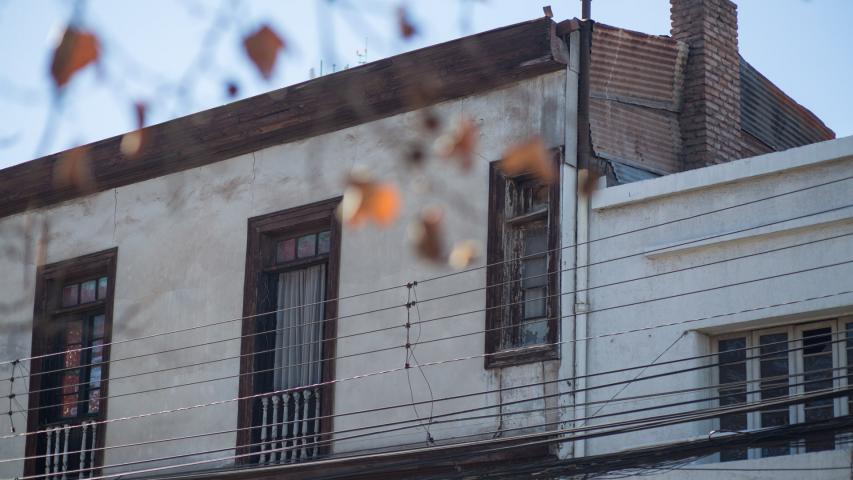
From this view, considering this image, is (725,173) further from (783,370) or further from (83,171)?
(83,171)

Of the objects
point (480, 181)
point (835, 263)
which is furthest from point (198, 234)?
point (835, 263)

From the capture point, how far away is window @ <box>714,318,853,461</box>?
12203 millimetres

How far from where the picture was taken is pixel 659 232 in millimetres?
13328

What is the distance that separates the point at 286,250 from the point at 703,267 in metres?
4.91

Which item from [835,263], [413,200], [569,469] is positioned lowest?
[569,469]

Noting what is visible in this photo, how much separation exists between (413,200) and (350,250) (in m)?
0.88

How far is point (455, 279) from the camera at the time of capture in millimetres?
14430

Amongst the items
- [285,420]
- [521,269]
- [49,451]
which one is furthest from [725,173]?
[49,451]

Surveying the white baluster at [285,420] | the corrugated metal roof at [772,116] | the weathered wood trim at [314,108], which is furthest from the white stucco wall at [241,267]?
the corrugated metal roof at [772,116]

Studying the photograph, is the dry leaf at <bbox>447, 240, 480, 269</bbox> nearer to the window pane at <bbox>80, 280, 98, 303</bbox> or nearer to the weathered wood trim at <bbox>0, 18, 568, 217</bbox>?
the weathered wood trim at <bbox>0, 18, 568, 217</bbox>

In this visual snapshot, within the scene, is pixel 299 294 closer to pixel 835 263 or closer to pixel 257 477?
pixel 257 477

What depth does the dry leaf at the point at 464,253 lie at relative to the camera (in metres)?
14.2

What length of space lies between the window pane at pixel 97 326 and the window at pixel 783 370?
25.3ft

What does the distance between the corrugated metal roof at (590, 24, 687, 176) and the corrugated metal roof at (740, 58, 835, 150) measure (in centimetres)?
121
